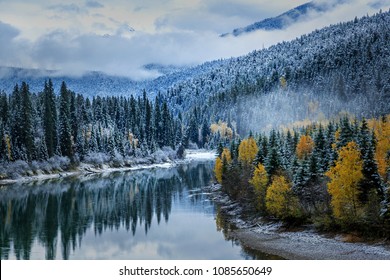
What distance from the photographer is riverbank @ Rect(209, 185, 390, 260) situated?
23266mm

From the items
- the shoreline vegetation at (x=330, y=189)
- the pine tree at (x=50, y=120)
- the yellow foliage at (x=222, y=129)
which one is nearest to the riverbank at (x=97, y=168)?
the pine tree at (x=50, y=120)

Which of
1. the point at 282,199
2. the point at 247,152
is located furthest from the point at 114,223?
the point at 247,152

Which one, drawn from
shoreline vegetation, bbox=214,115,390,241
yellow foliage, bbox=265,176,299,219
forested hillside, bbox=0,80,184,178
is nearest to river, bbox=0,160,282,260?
yellow foliage, bbox=265,176,299,219

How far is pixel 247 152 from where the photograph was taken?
47812 millimetres

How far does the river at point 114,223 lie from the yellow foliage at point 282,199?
11.5ft

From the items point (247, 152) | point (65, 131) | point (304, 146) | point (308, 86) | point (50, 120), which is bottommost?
point (247, 152)

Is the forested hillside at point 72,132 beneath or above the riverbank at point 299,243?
above

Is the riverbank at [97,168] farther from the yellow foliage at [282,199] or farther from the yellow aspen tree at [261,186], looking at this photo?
the yellow foliage at [282,199]

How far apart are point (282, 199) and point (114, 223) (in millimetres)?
12330

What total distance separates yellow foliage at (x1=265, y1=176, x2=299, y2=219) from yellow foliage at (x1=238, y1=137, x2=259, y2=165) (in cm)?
1429

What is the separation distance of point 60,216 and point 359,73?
92455 mm

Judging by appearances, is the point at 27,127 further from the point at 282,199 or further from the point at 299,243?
the point at 299,243

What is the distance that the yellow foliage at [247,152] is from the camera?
46.0 m
